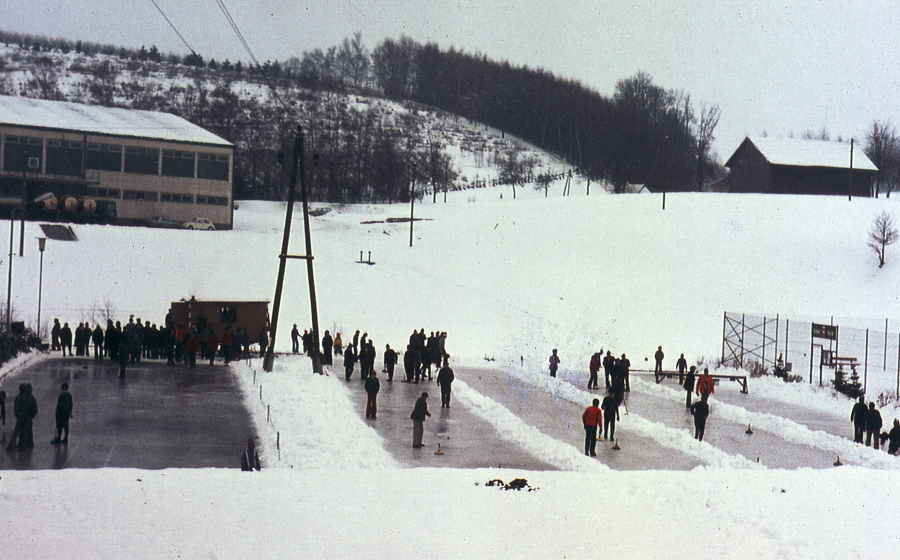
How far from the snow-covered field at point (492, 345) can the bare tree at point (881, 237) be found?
0.90m

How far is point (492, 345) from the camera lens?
1395 inches

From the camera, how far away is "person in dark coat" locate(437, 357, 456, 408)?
2042 centimetres

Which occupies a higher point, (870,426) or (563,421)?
(870,426)

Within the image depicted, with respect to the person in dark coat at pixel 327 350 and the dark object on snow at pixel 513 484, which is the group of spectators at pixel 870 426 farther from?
the person in dark coat at pixel 327 350

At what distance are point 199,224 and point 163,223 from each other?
234cm

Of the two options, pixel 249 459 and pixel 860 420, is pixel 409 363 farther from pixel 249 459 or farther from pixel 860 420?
pixel 860 420

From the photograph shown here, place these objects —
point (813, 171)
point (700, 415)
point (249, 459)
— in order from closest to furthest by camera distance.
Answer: point (249, 459)
point (700, 415)
point (813, 171)

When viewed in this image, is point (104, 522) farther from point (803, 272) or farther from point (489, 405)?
point (803, 272)

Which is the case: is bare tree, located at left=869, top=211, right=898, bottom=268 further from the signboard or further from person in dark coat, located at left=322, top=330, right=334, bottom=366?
person in dark coat, located at left=322, top=330, right=334, bottom=366

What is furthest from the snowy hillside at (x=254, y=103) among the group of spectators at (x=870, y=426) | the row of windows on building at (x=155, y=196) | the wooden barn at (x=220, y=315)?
the group of spectators at (x=870, y=426)

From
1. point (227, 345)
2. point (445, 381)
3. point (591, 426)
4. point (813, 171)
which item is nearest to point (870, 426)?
point (591, 426)

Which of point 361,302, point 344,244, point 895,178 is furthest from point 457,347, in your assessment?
point 895,178

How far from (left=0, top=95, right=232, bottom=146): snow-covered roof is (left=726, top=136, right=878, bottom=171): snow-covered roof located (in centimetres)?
4759

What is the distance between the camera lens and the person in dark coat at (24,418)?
14.0 m
